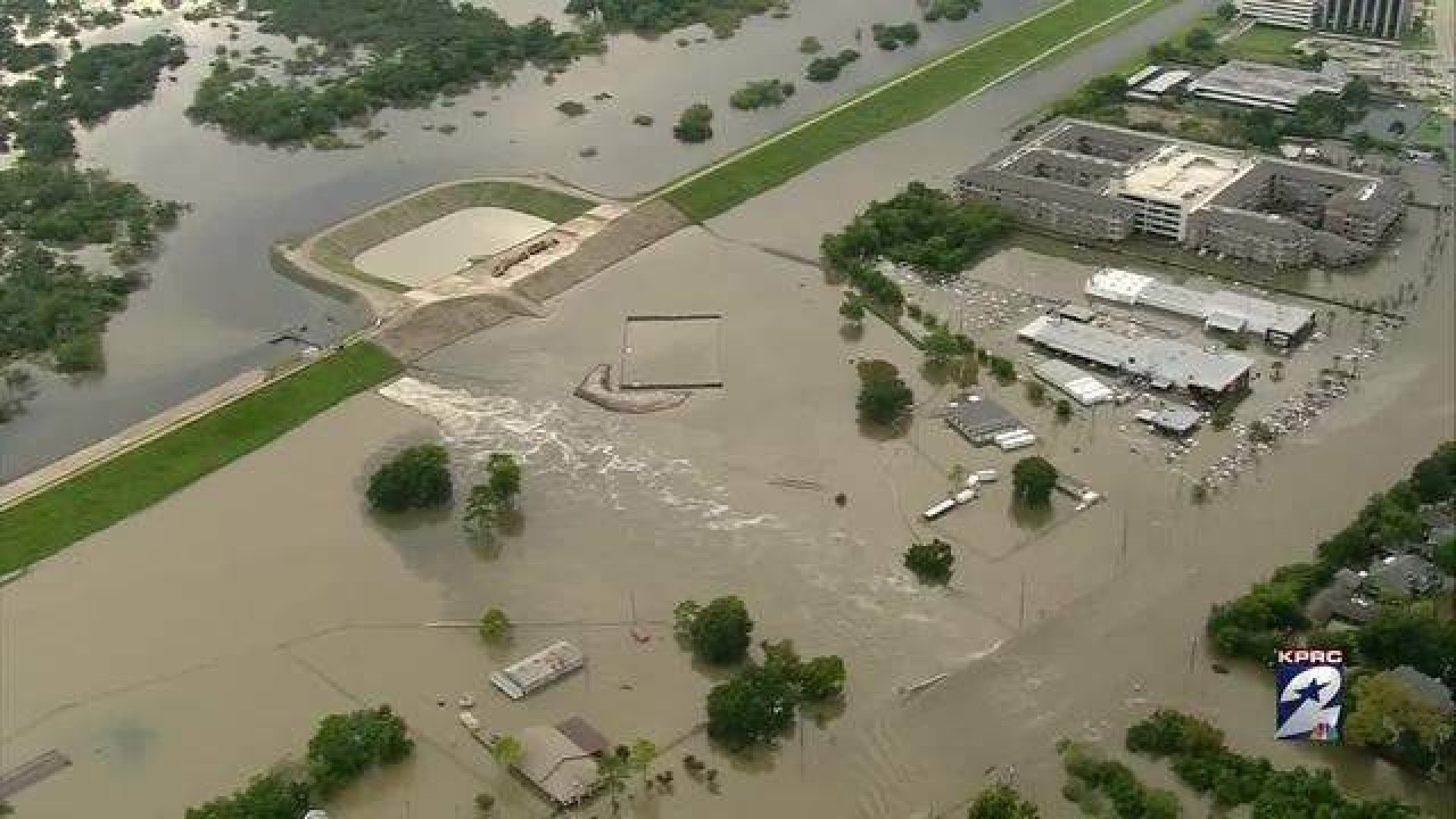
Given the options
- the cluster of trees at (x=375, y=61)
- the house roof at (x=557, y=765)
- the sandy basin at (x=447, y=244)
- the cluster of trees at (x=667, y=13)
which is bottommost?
the house roof at (x=557, y=765)

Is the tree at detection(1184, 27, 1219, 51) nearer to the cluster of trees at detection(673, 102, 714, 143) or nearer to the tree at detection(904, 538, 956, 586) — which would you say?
the cluster of trees at detection(673, 102, 714, 143)

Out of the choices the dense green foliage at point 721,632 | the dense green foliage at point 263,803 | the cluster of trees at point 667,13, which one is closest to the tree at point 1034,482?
the dense green foliage at point 721,632

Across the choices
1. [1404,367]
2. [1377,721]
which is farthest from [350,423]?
[1404,367]

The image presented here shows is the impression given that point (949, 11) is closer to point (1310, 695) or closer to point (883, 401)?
point (883, 401)

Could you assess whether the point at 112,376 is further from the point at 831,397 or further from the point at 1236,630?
the point at 1236,630

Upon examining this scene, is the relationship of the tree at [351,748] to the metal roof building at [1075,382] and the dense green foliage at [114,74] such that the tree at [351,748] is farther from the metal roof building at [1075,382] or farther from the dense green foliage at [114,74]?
the dense green foliage at [114,74]

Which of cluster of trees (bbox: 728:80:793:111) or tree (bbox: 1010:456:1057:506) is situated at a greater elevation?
cluster of trees (bbox: 728:80:793:111)

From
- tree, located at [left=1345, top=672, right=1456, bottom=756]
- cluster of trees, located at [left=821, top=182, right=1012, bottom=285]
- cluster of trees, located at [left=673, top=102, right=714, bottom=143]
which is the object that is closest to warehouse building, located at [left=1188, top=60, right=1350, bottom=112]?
cluster of trees, located at [left=821, top=182, right=1012, bottom=285]
